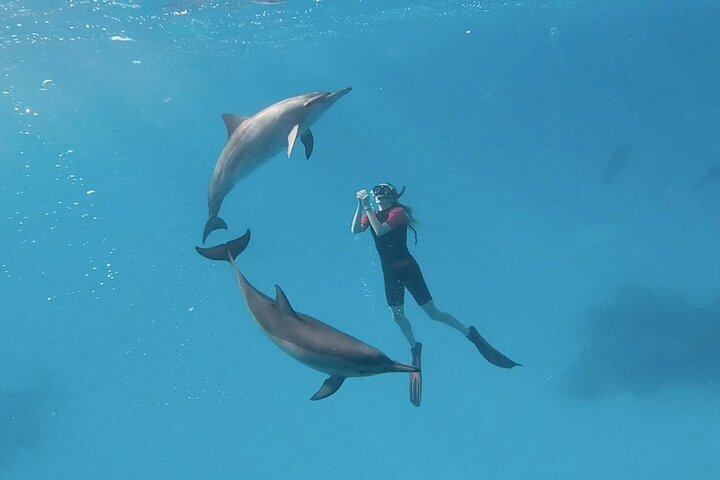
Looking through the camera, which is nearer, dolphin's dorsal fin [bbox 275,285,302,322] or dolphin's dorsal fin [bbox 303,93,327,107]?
dolphin's dorsal fin [bbox 275,285,302,322]

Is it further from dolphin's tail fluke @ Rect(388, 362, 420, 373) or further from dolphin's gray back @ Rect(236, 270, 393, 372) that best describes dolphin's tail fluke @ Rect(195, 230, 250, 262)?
dolphin's tail fluke @ Rect(388, 362, 420, 373)

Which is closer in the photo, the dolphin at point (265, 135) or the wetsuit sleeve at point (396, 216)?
the dolphin at point (265, 135)

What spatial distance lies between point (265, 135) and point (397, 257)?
14.8 ft

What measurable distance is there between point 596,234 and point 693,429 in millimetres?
15583

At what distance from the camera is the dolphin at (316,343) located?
5.03 m

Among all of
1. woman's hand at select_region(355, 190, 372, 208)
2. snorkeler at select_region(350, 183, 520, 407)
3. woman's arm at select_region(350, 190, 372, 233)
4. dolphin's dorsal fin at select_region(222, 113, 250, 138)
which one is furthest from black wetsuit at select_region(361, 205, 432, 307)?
dolphin's dorsal fin at select_region(222, 113, 250, 138)

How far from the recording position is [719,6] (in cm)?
2484

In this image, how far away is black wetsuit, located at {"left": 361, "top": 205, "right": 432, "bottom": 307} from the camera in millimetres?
10188

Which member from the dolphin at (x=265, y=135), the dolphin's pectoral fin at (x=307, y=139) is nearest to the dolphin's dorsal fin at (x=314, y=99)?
the dolphin at (x=265, y=135)

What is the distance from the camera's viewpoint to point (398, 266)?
34.6 feet

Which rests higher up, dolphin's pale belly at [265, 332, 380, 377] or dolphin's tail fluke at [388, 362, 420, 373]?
dolphin's tail fluke at [388, 362, 420, 373]

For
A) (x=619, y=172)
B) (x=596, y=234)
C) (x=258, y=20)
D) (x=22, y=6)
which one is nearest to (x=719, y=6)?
(x=619, y=172)

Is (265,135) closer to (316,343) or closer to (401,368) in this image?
(316,343)

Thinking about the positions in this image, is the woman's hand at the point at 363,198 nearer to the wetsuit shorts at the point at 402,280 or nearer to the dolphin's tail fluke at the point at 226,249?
the wetsuit shorts at the point at 402,280
